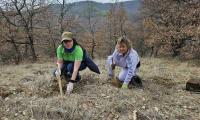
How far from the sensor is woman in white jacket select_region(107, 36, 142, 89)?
6.69 metres

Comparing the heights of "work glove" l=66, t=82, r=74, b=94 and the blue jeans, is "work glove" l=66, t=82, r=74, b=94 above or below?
below

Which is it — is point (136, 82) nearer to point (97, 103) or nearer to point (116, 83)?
point (116, 83)

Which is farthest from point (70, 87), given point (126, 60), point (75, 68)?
point (126, 60)

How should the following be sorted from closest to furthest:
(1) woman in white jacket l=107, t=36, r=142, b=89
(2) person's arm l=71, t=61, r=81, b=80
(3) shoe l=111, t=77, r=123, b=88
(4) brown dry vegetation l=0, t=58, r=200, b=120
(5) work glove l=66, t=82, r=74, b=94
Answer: (4) brown dry vegetation l=0, t=58, r=200, b=120 → (5) work glove l=66, t=82, r=74, b=94 → (2) person's arm l=71, t=61, r=81, b=80 → (1) woman in white jacket l=107, t=36, r=142, b=89 → (3) shoe l=111, t=77, r=123, b=88

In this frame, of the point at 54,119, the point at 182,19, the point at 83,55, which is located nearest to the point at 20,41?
the point at 182,19

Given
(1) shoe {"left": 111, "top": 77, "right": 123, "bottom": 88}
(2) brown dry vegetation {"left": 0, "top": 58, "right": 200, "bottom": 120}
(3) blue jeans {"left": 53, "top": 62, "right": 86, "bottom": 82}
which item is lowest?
(2) brown dry vegetation {"left": 0, "top": 58, "right": 200, "bottom": 120}

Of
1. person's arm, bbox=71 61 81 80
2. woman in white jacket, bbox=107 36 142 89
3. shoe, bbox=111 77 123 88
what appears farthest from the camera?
shoe, bbox=111 77 123 88

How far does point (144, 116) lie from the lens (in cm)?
543

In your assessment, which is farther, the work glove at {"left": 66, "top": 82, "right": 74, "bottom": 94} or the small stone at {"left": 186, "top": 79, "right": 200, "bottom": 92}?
the small stone at {"left": 186, "top": 79, "right": 200, "bottom": 92}

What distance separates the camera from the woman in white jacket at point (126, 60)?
669 cm

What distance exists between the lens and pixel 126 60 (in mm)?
6941

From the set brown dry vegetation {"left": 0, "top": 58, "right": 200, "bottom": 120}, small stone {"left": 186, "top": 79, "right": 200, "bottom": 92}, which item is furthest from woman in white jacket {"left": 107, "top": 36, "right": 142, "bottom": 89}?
small stone {"left": 186, "top": 79, "right": 200, "bottom": 92}

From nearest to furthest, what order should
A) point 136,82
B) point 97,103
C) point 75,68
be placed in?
1. point 97,103
2. point 75,68
3. point 136,82

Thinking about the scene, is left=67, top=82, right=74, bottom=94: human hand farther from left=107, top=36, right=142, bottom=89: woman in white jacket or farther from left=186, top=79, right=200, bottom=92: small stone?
left=186, top=79, right=200, bottom=92: small stone
